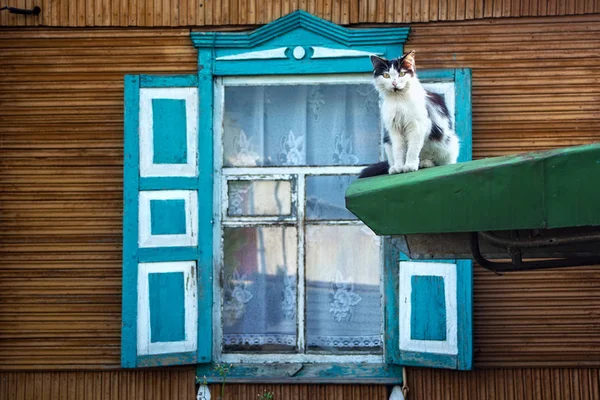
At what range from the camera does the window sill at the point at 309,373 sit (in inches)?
213

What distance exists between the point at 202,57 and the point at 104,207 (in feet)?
3.77

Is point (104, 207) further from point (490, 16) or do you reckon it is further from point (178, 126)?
point (490, 16)

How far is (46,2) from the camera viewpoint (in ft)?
18.5

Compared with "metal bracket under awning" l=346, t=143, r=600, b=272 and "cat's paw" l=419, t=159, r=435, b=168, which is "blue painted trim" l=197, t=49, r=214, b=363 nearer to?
"cat's paw" l=419, t=159, r=435, b=168

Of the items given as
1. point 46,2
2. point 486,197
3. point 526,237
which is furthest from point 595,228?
point 46,2

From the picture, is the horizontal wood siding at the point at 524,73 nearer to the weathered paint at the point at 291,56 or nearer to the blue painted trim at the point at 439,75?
the blue painted trim at the point at 439,75

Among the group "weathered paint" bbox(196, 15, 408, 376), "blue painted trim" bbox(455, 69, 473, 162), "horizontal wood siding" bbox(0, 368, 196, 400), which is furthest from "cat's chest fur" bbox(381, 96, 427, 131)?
"horizontal wood siding" bbox(0, 368, 196, 400)

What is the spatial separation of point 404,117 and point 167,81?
1854 mm

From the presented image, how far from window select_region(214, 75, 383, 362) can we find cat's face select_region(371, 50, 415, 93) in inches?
51.1

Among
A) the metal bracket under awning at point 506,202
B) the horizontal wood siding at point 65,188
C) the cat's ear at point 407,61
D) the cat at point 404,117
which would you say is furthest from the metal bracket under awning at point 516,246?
the horizontal wood siding at point 65,188

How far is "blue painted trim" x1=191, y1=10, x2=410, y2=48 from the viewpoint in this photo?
545 centimetres

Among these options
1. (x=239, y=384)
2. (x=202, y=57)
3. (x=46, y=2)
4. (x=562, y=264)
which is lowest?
(x=239, y=384)

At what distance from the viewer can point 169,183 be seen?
5449 mm

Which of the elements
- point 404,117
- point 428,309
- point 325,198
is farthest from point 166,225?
point 404,117
